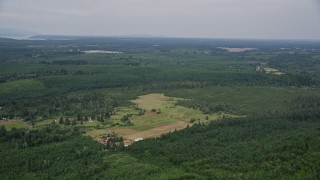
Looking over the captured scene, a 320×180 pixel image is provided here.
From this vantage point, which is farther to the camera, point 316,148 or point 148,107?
point 148,107

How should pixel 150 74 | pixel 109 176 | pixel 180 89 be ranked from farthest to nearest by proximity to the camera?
1. pixel 150 74
2. pixel 180 89
3. pixel 109 176

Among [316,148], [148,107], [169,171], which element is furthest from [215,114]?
[169,171]

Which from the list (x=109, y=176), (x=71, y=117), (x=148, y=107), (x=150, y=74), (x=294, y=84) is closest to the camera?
(x=109, y=176)

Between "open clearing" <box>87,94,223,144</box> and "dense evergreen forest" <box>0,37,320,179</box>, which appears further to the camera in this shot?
"open clearing" <box>87,94,223,144</box>

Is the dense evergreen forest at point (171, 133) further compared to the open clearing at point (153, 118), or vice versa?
the open clearing at point (153, 118)

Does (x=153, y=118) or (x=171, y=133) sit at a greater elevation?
(x=171, y=133)

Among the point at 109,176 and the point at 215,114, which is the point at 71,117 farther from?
the point at 109,176

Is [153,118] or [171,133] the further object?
[153,118]

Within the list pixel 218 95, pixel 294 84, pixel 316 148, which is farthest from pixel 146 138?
pixel 294 84
